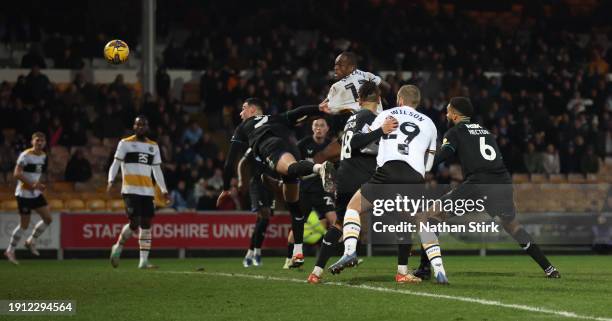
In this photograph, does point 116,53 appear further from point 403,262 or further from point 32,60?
point 32,60

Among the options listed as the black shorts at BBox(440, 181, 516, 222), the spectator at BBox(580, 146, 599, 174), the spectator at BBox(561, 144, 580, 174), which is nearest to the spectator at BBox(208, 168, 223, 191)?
the spectator at BBox(561, 144, 580, 174)

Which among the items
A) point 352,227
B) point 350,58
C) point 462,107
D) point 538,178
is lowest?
point 352,227

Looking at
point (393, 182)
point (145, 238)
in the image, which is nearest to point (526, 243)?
point (393, 182)

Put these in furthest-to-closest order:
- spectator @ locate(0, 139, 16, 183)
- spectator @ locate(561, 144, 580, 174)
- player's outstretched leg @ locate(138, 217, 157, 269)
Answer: spectator @ locate(561, 144, 580, 174)
spectator @ locate(0, 139, 16, 183)
player's outstretched leg @ locate(138, 217, 157, 269)

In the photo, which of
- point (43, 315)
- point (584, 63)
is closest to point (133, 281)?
point (43, 315)

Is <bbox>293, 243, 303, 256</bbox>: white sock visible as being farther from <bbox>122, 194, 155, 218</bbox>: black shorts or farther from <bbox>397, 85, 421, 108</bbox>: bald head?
<bbox>397, 85, 421, 108</bbox>: bald head

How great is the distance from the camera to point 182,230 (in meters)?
21.6

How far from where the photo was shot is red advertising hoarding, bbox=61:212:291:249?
21.2 m

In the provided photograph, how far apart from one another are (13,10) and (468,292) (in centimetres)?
2075

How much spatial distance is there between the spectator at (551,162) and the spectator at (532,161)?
0.11 m

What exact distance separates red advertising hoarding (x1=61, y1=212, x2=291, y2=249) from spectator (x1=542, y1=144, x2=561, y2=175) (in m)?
7.92

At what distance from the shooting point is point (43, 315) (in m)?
9.12

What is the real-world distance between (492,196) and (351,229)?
1791 mm

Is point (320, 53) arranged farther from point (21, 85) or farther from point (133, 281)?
point (133, 281)
